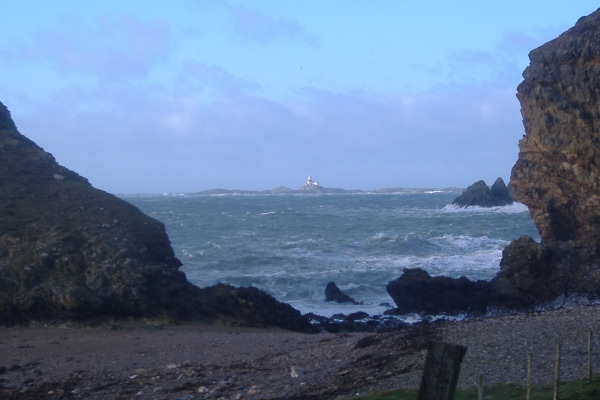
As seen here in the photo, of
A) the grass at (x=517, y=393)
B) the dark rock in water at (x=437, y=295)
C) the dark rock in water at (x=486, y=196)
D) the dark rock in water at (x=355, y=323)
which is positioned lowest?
the dark rock in water at (x=355, y=323)

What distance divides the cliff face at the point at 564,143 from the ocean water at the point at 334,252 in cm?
480

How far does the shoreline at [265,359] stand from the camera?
11562 mm

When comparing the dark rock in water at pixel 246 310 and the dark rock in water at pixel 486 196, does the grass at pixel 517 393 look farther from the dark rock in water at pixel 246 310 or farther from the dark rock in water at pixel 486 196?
the dark rock in water at pixel 486 196

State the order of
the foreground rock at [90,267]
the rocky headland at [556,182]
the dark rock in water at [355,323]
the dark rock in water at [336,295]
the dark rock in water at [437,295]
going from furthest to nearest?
the dark rock in water at [336,295] → the dark rock in water at [437,295] → the rocky headland at [556,182] → the dark rock in water at [355,323] → the foreground rock at [90,267]

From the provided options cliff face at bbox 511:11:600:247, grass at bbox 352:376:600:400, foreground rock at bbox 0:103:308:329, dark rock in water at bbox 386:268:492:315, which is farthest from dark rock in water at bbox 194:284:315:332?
grass at bbox 352:376:600:400

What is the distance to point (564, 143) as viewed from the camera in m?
25.2

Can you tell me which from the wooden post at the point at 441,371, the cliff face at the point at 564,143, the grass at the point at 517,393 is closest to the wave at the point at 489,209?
the cliff face at the point at 564,143

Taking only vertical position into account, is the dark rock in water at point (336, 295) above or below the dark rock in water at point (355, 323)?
above

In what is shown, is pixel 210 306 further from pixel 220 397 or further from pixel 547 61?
pixel 547 61

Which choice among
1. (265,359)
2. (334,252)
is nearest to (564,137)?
(265,359)

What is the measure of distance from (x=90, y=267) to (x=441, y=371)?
54.8ft

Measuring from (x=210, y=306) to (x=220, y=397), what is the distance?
1010 cm

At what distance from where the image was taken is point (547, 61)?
26.1 meters

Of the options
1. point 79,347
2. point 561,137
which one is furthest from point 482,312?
point 79,347
